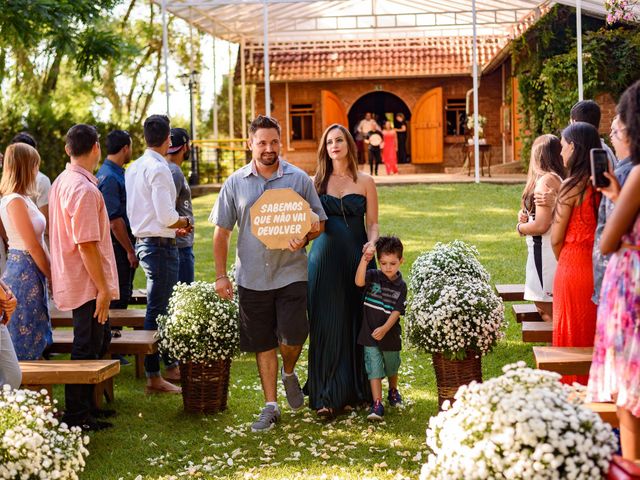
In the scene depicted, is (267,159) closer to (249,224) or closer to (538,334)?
(249,224)

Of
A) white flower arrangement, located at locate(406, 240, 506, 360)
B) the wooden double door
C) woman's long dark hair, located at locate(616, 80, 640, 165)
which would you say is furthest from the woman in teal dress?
the wooden double door

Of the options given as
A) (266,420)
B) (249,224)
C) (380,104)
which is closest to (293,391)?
(266,420)

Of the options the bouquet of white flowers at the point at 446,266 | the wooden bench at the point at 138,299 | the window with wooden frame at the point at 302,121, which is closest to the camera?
the bouquet of white flowers at the point at 446,266

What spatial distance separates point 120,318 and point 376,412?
2.49 meters

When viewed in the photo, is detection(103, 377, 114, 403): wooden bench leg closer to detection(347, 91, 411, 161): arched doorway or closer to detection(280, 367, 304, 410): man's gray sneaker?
detection(280, 367, 304, 410): man's gray sneaker

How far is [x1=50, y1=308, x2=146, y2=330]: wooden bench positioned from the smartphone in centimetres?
470

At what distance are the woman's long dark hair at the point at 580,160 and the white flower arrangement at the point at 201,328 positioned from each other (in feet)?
7.93

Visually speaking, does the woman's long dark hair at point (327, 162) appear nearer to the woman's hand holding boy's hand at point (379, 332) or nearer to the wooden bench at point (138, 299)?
the woman's hand holding boy's hand at point (379, 332)

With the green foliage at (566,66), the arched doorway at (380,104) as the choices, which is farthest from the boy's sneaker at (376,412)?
the arched doorway at (380,104)

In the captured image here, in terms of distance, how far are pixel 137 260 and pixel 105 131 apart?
18856 mm

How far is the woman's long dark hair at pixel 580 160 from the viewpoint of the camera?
548 cm

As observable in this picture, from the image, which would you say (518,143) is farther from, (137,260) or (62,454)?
(62,454)

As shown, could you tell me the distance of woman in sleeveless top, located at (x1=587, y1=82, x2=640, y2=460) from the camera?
3.87 m

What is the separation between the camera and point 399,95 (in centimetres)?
2989
